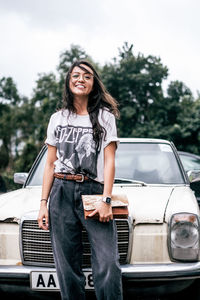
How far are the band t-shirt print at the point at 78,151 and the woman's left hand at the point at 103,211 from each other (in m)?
0.23

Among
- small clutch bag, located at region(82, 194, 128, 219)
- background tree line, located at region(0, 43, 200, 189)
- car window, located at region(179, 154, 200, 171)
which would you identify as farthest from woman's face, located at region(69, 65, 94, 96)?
background tree line, located at region(0, 43, 200, 189)

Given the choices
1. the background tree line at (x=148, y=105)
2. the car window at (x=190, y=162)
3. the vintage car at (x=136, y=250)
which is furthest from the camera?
the background tree line at (x=148, y=105)

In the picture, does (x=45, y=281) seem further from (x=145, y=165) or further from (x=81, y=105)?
(x=145, y=165)

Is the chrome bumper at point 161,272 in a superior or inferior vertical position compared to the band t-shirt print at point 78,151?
inferior

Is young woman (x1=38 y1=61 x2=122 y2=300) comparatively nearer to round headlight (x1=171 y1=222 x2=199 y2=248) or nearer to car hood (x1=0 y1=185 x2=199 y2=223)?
car hood (x1=0 y1=185 x2=199 y2=223)

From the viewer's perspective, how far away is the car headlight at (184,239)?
9.73 ft

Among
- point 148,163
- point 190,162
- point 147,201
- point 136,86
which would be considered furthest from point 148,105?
point 147,201

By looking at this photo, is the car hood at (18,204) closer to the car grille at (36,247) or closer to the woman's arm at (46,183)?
the car grille at (36,247)

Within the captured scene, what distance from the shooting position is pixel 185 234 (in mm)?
2973

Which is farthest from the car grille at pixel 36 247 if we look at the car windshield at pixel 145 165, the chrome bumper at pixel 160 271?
the car windshield at pixel 145 165

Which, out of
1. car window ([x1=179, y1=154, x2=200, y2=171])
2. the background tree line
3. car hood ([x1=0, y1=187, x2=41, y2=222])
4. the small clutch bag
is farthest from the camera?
the background tree line

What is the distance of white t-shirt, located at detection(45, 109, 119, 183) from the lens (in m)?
2.73

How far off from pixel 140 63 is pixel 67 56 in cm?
1958

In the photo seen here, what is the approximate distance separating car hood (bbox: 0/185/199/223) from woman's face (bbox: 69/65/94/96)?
925 mm
